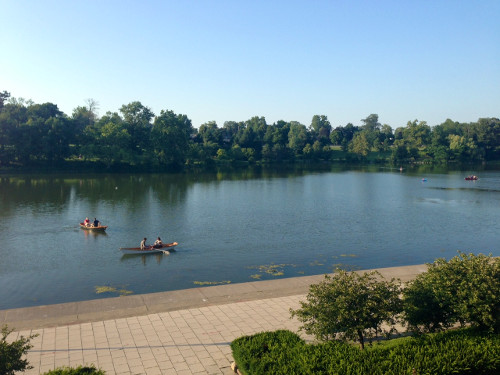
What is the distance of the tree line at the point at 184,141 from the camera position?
86.2 m

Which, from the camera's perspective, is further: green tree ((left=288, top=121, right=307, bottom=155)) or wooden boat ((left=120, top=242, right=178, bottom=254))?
green tree ((left=288, top=121, right=307, bottom=155))

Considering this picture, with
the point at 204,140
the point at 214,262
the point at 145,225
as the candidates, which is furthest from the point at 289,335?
the point at 204,140

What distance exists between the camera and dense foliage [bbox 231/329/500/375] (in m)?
9.23

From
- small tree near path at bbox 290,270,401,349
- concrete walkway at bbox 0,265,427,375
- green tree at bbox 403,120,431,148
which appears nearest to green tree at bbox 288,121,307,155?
green tree at bbox 403,120,431,148

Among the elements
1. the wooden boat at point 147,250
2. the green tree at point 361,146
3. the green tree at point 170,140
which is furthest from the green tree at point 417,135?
the wooden boat at point 147,250

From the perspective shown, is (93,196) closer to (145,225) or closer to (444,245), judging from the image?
(145,225)

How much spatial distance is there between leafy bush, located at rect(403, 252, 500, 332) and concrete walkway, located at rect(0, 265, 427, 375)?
442 cm

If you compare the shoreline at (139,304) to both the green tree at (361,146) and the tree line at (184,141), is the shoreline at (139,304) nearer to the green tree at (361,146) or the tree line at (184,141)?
the tree line at (184,141)

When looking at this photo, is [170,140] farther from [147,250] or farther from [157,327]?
[157,327]

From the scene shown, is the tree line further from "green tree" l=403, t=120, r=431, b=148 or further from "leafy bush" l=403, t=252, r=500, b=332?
"leafy bush" l=403, t=252, r=500, b=332

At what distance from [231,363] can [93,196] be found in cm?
4817

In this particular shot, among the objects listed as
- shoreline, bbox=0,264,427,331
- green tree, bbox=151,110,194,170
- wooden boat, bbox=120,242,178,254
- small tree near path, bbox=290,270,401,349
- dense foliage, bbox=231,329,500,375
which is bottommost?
wooden boat, bbox=120,242,178,254

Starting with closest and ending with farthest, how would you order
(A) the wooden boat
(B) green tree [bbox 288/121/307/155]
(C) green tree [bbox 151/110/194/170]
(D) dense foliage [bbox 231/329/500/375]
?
(D) dense foliage [bbox 231/329/500/375] < (A) the wooden boat < (C) green tree [bbox 151/110/194/170] < (B) green tree [bbox 288/121/307/155]

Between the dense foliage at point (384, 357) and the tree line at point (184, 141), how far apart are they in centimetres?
8485
